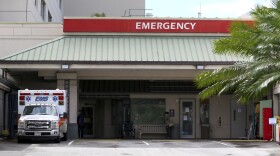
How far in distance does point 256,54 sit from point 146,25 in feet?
43.5

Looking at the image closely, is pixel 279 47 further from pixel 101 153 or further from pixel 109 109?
pixel 109 109

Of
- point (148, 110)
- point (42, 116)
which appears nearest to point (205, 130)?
point (148, 110)

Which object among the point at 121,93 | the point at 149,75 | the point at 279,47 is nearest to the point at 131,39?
the point at 149,75

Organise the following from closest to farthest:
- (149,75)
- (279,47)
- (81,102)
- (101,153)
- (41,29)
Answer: (279,47), (101,153), (149,75), (41,29), (81,102)

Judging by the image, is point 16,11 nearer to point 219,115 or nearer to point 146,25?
point 146,25

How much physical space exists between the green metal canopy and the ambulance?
2.68 meters

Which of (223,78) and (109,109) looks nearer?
(223,78)

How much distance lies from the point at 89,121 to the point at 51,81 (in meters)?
4.52

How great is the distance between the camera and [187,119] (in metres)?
35.2

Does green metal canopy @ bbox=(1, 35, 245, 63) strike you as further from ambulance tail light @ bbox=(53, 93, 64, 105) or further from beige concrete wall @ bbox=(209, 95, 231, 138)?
beige concrete wall @ bbox=(209, 95, 231, 138)

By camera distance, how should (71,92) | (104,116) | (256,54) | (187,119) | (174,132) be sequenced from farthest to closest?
(104,116) < (187,119) < (174,132) < (71,92) < (256,54)

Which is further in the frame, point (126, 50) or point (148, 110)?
point (148, 110)

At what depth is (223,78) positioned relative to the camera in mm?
20547

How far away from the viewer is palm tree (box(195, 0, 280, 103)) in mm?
18141
